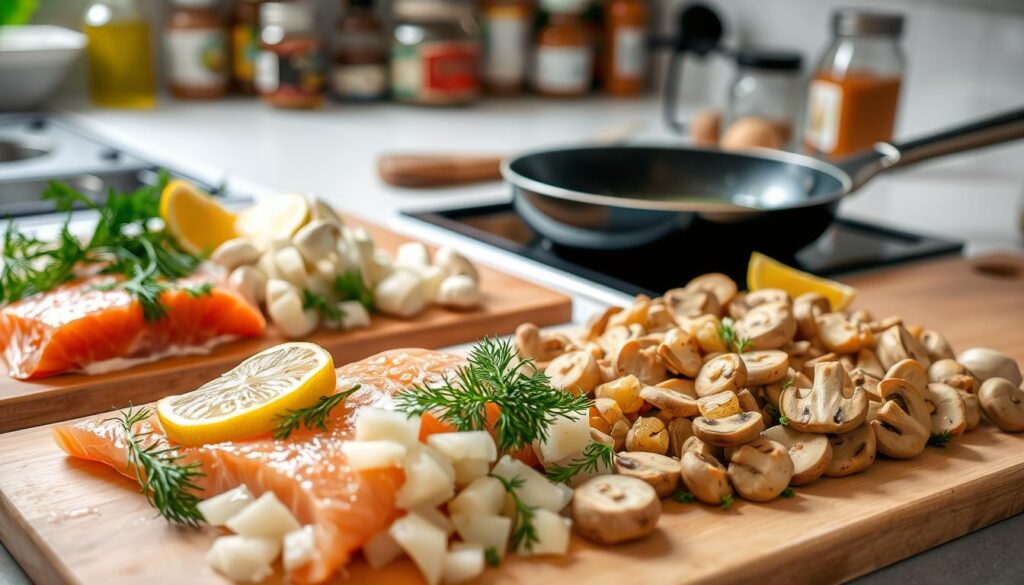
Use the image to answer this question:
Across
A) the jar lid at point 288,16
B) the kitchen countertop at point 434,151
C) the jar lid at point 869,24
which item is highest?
the jar lid at point 869,24

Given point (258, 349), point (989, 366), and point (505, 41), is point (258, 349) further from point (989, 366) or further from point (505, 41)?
point (505, 41)

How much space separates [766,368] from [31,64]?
2.09m

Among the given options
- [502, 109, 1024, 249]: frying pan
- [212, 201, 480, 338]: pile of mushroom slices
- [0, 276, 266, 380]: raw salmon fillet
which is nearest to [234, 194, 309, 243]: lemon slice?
[212, 201, 480, 338]: pile of mushroom slices

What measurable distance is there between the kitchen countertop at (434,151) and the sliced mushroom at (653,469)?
1.69 ft

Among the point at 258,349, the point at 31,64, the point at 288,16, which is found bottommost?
the point at 258,349

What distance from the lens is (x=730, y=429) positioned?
0.96 meters

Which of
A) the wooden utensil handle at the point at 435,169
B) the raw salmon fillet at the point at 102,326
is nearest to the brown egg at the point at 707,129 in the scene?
the wooden utensil handle at the point at 435,169

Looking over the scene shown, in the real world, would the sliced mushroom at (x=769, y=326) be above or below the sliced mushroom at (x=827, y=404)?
above

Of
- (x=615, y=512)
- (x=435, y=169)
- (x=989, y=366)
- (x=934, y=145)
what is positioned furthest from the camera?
(x=435, y=169)

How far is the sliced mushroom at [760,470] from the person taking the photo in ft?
3.07

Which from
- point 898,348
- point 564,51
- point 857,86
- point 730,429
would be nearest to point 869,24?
point 857,86

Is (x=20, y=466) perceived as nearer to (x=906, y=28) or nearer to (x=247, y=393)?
(x=247, y=393)

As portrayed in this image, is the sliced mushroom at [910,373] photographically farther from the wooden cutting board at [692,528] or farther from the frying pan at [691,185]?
the frying pan at [691,185]

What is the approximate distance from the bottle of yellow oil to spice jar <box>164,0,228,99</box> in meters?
0.07
